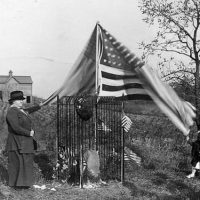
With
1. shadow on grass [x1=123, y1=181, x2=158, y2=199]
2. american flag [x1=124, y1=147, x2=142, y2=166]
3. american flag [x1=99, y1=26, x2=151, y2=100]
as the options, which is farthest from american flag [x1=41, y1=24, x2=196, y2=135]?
american flag [x1=124, y1=147, x2=142, y2=166]

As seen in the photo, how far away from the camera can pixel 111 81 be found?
305 inches

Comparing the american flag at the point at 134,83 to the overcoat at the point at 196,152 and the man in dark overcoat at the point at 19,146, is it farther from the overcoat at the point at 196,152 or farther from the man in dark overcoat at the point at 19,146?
the overcoat at the point at 196,152

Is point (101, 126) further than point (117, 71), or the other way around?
point (101, 126)

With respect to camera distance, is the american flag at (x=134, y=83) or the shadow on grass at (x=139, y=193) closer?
the american flag at (x=134, y=83)

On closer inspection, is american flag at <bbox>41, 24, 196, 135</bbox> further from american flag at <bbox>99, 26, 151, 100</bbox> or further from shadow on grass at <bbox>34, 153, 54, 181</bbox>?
shadow on grass at <bbox>34, 153, 54, 181</bbox>

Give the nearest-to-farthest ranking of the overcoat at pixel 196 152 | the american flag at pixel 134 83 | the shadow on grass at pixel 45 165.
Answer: the american flag at pixel 134 83 < the shadow on grass at pixel 45 165 < the overcoat at pixel 196 152

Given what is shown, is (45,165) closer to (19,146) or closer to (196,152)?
(19,146)

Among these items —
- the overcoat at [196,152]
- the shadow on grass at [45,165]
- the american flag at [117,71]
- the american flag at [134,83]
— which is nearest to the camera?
the american flag at [134,83]

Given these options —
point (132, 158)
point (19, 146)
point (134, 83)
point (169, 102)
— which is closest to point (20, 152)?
point (19, 146)

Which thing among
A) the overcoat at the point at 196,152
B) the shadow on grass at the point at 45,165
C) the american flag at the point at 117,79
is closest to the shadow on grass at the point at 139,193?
the shadow on grass at the point at 45,165

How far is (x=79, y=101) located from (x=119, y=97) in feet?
2.77

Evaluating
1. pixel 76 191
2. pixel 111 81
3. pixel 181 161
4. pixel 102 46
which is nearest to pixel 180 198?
pixel 76 191

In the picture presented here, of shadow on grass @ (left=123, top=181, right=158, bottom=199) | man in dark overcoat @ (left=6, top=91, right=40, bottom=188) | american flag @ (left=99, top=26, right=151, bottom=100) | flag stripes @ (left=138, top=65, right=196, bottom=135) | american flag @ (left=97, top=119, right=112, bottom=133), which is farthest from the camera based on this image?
american flag @ (left=97, top=119, right=112, bottom=133)

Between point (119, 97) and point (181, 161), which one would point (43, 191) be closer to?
point (119, 97)
